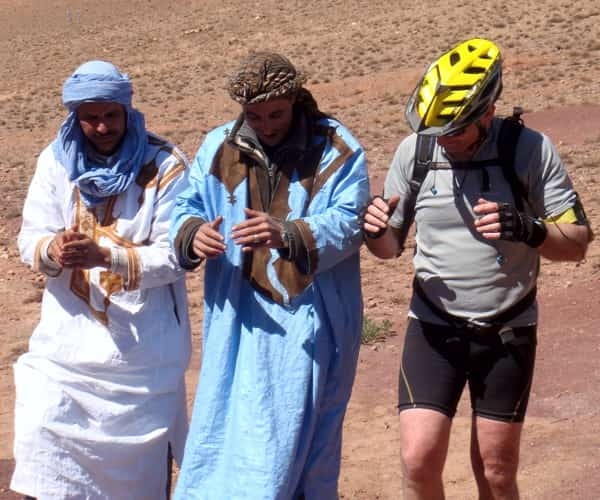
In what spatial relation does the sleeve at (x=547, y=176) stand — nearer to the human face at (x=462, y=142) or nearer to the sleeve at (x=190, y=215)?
the human face at (x=462, y=142)

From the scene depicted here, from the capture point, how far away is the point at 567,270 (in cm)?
1009

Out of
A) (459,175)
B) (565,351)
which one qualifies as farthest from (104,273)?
(565,351)

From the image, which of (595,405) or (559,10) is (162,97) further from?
(595,405)

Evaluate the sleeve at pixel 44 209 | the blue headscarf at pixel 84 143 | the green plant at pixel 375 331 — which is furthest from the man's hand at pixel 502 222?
the green plant at pixel 375 331

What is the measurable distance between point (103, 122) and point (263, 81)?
3.09 ft

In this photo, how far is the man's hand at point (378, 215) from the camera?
13.5ft

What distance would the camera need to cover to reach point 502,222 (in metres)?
3.95

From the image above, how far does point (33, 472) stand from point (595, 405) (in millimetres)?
3462

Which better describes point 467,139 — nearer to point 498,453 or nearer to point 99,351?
point 498,453

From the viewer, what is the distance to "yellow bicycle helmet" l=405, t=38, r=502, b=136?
13.4ft

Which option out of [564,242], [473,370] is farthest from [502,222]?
[473,370]

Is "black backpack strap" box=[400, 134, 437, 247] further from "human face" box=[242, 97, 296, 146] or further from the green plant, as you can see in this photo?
the green plant

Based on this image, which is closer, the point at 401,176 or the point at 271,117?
the point at 271,117

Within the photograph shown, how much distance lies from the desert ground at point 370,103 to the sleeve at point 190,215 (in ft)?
7.98
